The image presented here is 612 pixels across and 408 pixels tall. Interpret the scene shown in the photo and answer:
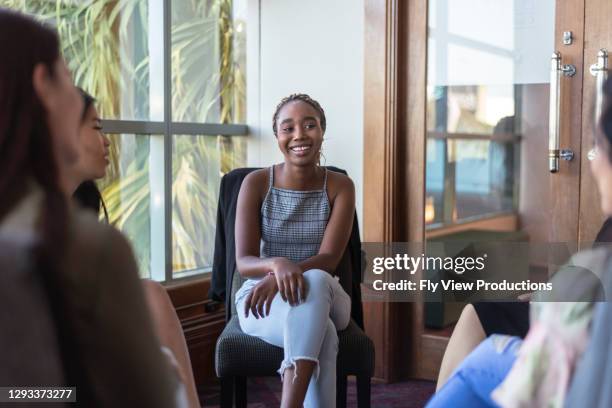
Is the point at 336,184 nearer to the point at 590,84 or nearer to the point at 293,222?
the point at 293,222

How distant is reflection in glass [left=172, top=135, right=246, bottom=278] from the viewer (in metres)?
3.42

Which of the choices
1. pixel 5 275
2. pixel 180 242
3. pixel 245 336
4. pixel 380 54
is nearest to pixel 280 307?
pixel 245 336

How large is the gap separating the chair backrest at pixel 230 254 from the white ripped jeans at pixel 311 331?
0.88ft

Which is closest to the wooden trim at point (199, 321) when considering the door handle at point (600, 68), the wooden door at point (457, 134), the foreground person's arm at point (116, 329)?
the wooden door at point (457, 134)

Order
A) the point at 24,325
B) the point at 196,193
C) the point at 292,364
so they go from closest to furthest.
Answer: the point at 24,325
the point at 292,364
the point at 196,193

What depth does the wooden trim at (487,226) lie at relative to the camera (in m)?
3.27

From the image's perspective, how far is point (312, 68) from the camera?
361 cm

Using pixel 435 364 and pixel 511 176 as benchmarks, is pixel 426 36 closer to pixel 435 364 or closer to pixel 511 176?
pixel 511 176

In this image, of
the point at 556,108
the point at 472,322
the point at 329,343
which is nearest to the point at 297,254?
the point at 329,343

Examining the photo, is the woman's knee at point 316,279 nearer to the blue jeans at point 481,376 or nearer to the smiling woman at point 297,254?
the smiling woman at point 297,254

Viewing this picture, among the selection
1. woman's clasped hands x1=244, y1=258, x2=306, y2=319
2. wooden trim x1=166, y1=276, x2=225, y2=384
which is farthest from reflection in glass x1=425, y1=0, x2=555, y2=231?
woman's clasped hands x1=244, y1=258, x2=306, y2=319

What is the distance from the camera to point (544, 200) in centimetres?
313

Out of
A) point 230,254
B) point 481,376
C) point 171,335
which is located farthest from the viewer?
point 230,254

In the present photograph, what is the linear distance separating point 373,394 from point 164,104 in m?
1.49
